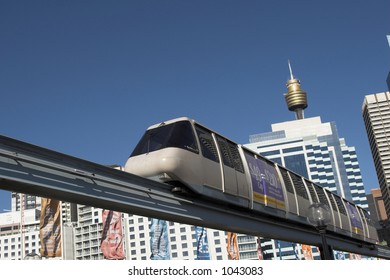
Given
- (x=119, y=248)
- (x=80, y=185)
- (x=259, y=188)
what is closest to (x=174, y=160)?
(x=80, y=185)

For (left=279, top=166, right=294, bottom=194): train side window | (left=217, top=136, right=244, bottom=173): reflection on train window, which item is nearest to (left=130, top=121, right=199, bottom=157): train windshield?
(left=217, top=136, right=244, bottom=173): reflection on train window

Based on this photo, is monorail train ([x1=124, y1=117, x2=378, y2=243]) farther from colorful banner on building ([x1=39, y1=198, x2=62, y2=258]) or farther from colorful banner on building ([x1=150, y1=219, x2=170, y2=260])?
colorful banner on building ([x1=150, y1=219, x2=170, y2=260])

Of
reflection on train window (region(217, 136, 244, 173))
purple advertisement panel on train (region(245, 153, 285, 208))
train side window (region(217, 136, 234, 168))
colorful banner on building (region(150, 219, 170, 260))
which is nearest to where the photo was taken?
train side window (region(217, 136, 234, 168))

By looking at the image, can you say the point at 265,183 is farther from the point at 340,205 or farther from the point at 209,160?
the point at 340,205

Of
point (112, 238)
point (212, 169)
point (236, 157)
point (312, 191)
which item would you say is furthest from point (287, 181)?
point (112, 238)

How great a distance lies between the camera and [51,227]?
161ft

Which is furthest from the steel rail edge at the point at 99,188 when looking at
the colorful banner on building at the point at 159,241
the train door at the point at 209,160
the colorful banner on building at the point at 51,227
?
the colorful banner on building at the point at 159,241

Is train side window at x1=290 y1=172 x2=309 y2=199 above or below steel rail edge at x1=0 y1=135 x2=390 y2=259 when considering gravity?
above

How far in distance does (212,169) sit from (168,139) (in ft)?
6.15

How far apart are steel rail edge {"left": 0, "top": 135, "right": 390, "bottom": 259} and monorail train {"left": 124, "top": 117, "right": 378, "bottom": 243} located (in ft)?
1.70

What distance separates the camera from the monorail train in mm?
13570
